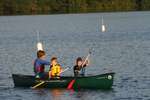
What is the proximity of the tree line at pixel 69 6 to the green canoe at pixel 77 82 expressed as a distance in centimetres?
13404

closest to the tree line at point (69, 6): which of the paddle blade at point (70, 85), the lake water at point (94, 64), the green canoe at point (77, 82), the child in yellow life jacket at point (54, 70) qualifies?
the lake water at point (94, 64)

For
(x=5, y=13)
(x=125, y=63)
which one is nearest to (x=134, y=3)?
(x=5, y=13)

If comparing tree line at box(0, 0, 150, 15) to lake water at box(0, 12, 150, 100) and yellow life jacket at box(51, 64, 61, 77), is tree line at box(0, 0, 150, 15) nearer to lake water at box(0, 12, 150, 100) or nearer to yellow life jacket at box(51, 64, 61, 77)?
Result: lake water at box(0, 12, 150, 100)

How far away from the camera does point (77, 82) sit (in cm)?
3575

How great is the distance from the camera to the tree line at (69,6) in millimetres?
173500

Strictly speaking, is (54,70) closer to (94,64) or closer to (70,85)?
(70,85)

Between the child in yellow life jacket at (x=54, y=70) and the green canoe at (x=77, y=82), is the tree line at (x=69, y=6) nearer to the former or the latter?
the green canoe at (x=77, y=82)

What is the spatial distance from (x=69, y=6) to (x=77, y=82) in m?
148

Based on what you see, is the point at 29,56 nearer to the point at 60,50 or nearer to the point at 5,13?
the point at 60,50

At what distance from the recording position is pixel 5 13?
174 metres

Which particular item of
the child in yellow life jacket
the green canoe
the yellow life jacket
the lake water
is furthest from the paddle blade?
the yellow life jacket

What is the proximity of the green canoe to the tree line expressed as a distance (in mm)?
134040

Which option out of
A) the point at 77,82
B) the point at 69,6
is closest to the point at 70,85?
the point at 77,82

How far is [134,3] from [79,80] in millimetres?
147312
